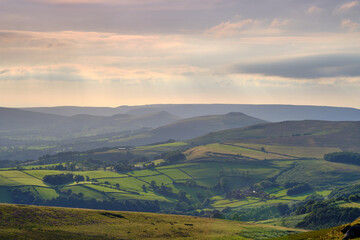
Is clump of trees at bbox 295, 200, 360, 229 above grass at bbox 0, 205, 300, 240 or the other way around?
the other way around

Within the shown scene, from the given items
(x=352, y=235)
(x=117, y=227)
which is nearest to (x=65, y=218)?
(x=117, y=227)

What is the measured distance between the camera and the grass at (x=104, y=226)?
293ft

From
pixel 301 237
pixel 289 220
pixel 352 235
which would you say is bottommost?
pixel 289 220

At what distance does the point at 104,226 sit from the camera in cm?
10050

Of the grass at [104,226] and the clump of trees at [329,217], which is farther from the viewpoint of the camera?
the clump of trees at [329,217]

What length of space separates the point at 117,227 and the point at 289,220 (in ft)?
389

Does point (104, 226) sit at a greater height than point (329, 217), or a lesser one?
greater

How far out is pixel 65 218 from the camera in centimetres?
10238

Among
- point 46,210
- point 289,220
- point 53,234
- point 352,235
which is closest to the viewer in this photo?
point 352,235

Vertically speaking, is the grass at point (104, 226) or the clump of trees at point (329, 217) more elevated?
the grass at point (104, 226)

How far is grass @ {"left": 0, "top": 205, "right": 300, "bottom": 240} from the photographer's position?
89.3m

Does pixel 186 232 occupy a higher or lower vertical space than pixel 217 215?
higher

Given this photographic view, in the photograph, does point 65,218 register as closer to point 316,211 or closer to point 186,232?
point 186,232

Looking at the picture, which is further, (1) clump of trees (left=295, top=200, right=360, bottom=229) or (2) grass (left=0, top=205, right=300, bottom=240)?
(1) clump of trees (left=295, top=200, right=360, bottom=229)
